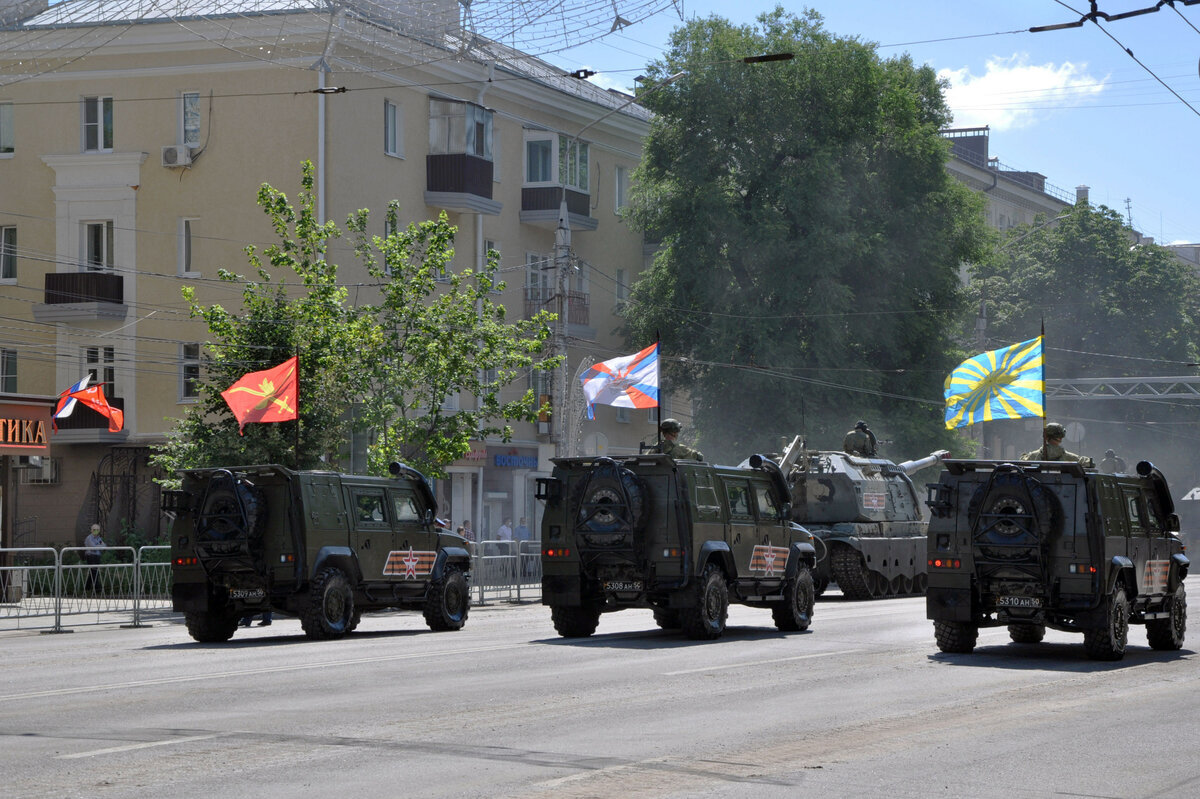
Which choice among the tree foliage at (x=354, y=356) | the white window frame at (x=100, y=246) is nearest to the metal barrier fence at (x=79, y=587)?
the tree foliage at (x=354, y=356)

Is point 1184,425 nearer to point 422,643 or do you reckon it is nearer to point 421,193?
point 421,193

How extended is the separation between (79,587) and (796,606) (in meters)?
10.7

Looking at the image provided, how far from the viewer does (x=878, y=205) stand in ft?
154

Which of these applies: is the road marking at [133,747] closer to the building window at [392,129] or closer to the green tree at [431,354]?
the green tree at [431,354]

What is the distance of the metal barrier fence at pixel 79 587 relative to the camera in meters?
23.5

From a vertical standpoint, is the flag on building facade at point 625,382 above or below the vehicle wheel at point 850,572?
above

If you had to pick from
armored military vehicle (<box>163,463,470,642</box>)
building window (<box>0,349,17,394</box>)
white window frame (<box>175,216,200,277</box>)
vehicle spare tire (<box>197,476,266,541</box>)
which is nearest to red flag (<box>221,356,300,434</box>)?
armored military vehicle (<box>163,463,470,642</box>)

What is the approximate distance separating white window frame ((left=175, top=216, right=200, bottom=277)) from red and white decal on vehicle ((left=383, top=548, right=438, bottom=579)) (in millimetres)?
20776

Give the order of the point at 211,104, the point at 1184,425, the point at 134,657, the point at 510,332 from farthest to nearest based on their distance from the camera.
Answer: the point at 1184,425, the point at 211,104, the point at 510,332, the point at 134,657

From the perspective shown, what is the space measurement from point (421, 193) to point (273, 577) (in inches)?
956

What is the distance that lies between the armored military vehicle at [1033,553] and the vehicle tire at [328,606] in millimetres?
7383

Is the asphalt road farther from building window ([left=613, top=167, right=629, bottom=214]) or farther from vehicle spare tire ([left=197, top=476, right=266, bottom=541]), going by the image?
building window ([left=613, top=167, right=629, bottom=214])

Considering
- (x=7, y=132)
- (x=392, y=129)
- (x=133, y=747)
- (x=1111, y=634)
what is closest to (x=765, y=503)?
(x=1111, y=634)

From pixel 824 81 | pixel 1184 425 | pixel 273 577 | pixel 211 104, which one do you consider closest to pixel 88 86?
pixel 211 104
